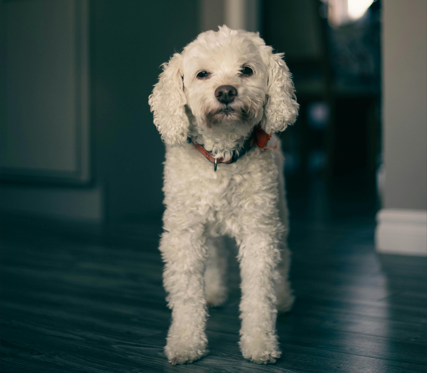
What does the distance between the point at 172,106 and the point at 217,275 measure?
29.5 inches

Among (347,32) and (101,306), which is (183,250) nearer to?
(101,306)

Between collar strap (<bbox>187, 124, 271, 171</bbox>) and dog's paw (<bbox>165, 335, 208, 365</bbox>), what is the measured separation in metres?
0.49

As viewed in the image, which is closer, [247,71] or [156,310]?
[247,71]

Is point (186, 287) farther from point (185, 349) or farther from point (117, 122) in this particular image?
point (117, 122)

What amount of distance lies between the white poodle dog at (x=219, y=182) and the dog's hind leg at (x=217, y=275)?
34 cm

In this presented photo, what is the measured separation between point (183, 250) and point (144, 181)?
2.55 meters

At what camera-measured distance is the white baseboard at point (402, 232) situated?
261 centimetres

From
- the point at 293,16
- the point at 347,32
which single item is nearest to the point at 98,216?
the point at 293,16

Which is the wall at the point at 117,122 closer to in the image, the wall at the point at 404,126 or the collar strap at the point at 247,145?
the wall at the point at 404,126

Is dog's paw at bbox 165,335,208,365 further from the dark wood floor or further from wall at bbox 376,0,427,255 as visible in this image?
wall at bbox 376,0,427,255

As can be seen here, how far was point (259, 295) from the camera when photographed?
1.42m

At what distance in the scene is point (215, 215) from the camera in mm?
1481

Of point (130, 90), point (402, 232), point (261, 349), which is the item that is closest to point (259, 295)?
point (261, 349)

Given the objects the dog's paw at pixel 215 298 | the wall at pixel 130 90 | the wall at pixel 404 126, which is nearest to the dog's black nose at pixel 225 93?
the dog's paw at pixel 215 298
